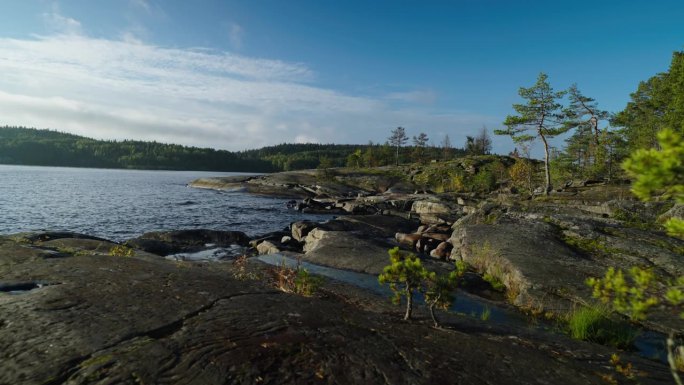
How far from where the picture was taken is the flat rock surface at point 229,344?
521 centimetres

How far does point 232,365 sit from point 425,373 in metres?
3.07

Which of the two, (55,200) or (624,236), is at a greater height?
(624,236)

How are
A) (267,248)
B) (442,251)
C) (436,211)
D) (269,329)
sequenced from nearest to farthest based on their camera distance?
(269,329) → (442,251) → (267,248) → (436,211)

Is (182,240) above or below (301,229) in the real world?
below

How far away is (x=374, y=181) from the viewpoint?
90188 mm

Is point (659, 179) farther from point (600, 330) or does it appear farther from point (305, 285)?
point (305, 285)

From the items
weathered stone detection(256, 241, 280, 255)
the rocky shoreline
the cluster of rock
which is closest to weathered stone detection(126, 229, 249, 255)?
weathered stone detection(256, 241, 280, 255)

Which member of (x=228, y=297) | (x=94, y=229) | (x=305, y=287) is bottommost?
(x=94, y=229)

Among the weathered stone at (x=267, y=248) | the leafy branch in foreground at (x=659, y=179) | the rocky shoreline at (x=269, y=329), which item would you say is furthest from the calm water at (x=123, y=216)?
the leafy branch in foreground at (x=659, y=179)

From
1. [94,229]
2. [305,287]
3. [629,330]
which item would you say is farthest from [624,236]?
[94,229]

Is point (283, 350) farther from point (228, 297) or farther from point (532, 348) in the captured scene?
point (532, 348)

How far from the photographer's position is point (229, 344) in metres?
6.02

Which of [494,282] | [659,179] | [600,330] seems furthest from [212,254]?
[659,179]

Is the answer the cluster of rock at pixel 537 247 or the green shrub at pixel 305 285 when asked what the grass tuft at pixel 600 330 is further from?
the green shrub at pixel 305 285
